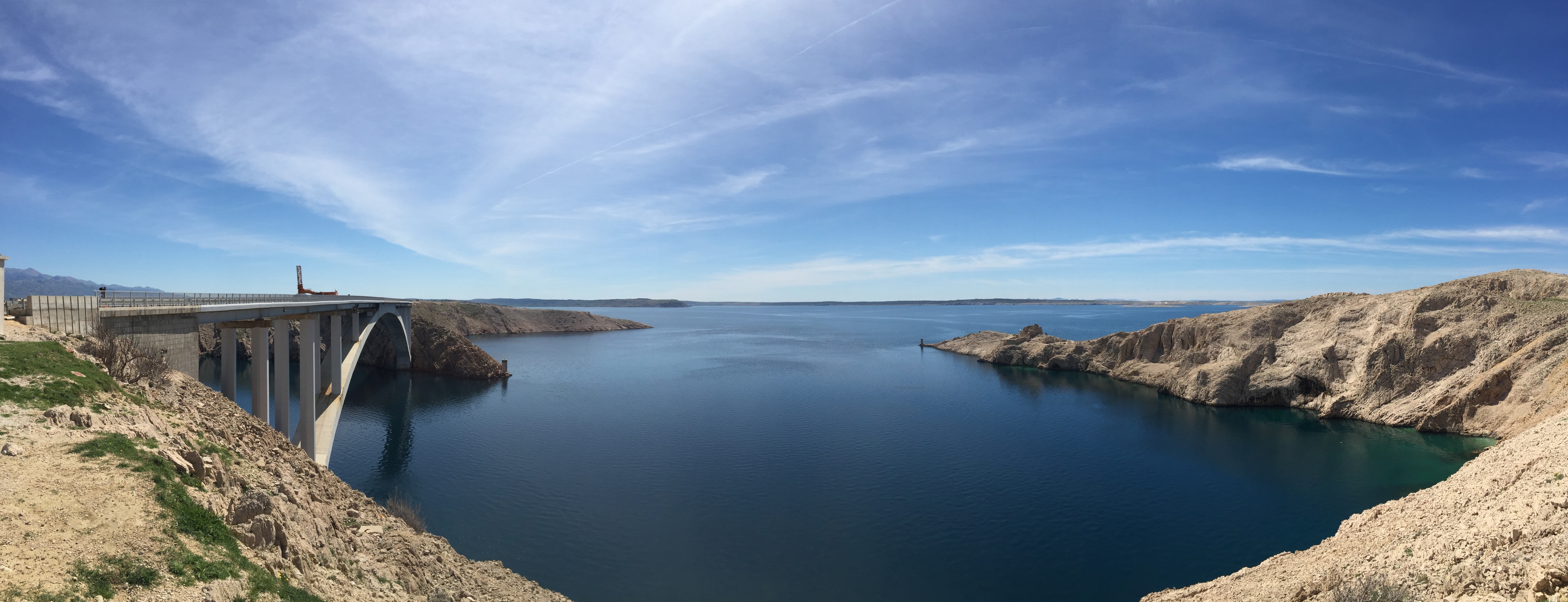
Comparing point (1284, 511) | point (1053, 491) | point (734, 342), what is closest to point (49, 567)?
point (1053, 491)

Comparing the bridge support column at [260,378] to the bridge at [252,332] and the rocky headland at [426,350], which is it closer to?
the bridge at [252,332]

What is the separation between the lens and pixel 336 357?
41062mm

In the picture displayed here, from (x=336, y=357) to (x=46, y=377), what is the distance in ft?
107

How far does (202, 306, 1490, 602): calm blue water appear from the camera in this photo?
2033 cm

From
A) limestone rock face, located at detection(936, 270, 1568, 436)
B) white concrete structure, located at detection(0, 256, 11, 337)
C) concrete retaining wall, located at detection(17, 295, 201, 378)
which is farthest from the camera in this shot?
limestone rock face, located at detection(936, 270, 1568, 436)

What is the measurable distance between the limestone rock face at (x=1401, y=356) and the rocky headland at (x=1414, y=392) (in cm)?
10

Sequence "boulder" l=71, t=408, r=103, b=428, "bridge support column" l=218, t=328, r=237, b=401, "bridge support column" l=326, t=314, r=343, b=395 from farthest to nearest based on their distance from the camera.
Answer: "bridge support column" l=326, t=314, r=343, b=395 → "bridge support column" l=218, t=328, r=237, b=401 → "boulder" l=71, t=408, r=103, b=428

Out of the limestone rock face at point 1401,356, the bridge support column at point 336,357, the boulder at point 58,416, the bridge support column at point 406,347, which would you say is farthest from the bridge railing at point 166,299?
the limestone rock face at point 1401,356

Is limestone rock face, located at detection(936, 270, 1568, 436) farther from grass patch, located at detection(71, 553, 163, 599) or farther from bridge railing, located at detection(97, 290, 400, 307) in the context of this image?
bridge railing, located at detection(97, 290, 400, 307)

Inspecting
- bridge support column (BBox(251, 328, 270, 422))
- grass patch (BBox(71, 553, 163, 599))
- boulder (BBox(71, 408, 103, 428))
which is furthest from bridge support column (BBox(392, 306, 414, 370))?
grass patch (BBox(71, 553, 163, 599))

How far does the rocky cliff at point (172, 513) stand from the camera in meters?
7.84

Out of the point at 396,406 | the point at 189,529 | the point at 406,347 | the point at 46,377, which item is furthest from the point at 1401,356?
the point at 406,347

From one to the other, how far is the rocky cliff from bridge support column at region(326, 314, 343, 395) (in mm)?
26163

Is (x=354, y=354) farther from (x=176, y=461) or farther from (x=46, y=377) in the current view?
(x=176, y=461)
